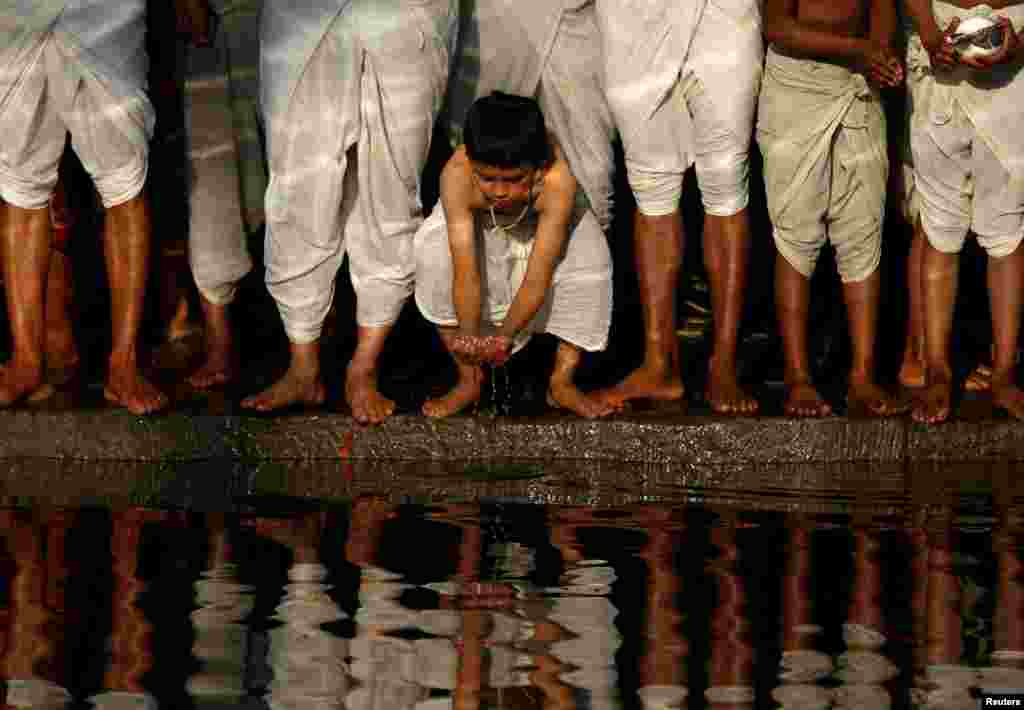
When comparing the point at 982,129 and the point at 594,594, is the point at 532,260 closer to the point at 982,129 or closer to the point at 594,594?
the point at 982,129

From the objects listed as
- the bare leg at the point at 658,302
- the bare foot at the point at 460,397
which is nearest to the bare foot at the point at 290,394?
the bare foot at the point at 460,397

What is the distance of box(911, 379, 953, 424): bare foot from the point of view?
29.5 feet

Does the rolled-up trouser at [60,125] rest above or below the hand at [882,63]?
below

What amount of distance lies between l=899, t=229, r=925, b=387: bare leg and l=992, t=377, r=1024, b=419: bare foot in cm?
41

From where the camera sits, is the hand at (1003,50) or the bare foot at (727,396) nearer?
the hand at (1003,50)

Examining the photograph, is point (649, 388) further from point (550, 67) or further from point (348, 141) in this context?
point (348, 141)

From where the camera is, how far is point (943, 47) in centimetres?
891

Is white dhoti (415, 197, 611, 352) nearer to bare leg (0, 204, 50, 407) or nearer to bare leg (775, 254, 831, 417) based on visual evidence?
bare leg (775, 254, 831, 417)

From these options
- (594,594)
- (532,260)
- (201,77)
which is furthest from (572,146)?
(594,594)

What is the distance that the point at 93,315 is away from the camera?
35.8 feet

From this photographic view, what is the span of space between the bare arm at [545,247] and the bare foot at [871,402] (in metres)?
1.17

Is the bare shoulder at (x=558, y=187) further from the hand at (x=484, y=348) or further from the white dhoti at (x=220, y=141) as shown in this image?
the white dhoti at (x=220, y=141)

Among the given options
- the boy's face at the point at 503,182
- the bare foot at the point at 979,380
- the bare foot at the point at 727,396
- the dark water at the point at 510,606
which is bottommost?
the dark water at the point at 510,606

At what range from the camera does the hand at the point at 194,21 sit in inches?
362
